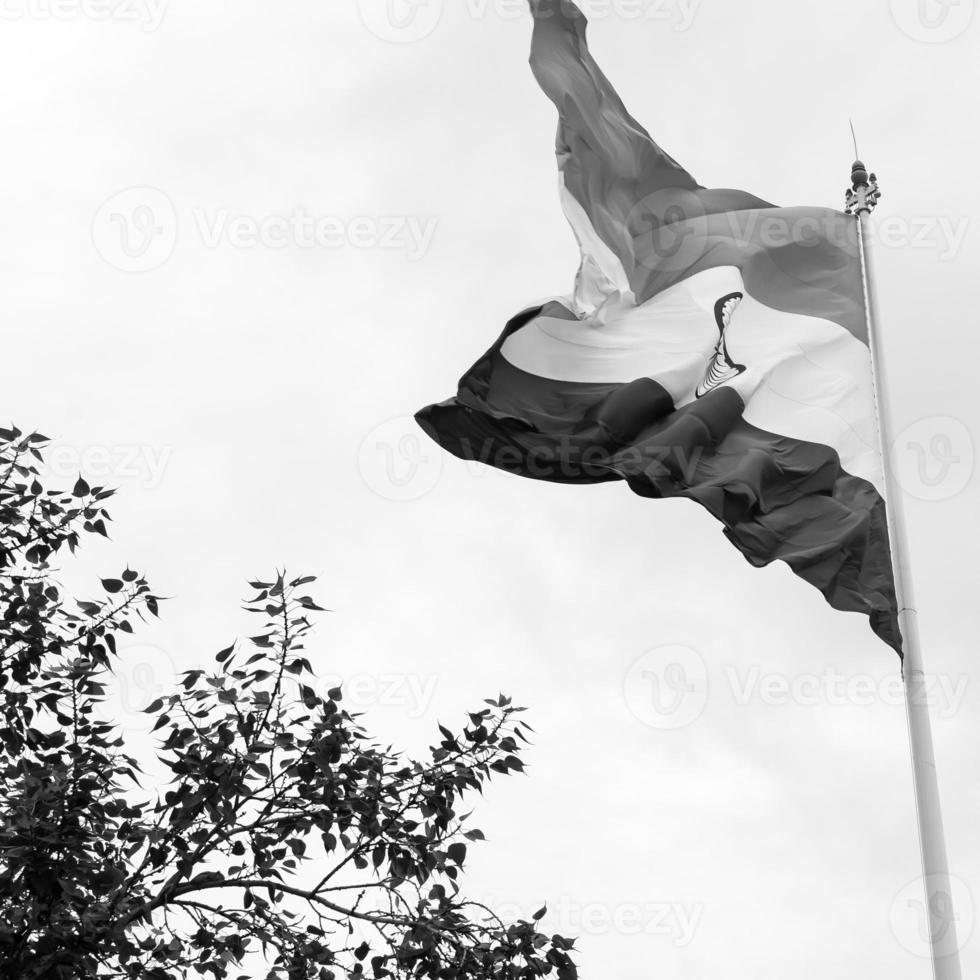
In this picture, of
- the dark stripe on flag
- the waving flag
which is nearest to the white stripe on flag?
the waving flag

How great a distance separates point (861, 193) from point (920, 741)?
16.9 ft

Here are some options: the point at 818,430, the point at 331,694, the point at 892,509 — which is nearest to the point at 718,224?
the point at 818,430

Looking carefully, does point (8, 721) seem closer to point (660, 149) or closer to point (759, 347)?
point (759, 347)

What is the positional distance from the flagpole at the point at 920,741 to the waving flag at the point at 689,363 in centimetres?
27

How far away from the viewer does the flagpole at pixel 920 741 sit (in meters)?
9.58

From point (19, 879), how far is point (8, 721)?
4.53ft

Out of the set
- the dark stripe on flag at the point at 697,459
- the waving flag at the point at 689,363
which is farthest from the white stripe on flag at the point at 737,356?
the dark stripe on flag at the point at 697,459

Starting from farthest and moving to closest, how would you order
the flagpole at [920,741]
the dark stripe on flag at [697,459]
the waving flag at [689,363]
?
the waving flag at [689,363] → the dark stripe on flag at [697,459] → the flagpole at [920,741]

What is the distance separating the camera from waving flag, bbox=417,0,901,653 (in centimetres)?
1203

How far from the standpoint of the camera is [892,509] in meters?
11.2

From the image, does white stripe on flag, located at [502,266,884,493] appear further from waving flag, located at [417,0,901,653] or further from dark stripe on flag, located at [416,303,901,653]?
dark stripe on flag, located at [416,303,901,653]

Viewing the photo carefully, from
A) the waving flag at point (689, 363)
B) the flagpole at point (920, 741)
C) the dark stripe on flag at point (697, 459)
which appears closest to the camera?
the flagpole at point (920, 741)

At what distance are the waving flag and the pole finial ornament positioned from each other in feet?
1.39

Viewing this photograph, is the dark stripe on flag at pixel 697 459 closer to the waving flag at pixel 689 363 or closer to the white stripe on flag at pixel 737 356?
the waving flag at pixel 689 363
